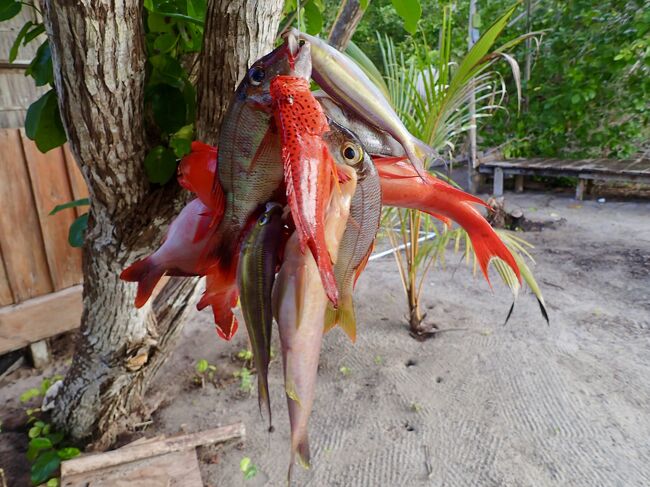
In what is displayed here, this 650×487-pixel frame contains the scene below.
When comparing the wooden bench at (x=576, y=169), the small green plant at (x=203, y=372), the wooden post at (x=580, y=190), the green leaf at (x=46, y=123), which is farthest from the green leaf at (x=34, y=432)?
the wooden post at (x=580, y=190)

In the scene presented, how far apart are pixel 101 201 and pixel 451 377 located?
241 cm

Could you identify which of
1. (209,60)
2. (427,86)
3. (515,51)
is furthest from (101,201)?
(515,51)

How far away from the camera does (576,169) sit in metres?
6.73

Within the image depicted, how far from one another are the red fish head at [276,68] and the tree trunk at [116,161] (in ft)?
2.16

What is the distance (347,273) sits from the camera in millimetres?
612

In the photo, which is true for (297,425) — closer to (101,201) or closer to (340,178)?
(340,178)

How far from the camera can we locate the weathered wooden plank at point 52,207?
9.64 ft

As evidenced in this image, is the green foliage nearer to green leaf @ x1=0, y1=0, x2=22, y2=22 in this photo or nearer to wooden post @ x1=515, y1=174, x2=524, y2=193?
wooden post @ x1=515, y1=174, x2=524, y2=193

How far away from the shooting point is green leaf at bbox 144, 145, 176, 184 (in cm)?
124

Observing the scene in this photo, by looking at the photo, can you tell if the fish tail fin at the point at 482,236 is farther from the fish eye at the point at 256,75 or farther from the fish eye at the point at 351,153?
the fish eye at the point at 256,75

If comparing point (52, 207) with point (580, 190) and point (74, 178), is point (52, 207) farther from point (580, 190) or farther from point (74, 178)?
point (580, 190)

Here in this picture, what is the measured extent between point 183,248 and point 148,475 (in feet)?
6.04

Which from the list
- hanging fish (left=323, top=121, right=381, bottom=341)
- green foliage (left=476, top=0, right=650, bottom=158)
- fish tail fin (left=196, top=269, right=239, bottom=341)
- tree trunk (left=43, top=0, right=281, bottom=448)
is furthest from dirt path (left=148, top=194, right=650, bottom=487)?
green foliage (left=476, top=0, right=650, bottom=158)

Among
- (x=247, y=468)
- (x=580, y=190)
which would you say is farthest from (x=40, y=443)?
(x=580, y=190)
